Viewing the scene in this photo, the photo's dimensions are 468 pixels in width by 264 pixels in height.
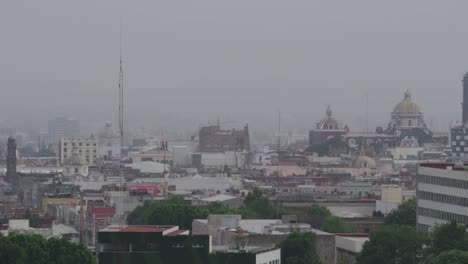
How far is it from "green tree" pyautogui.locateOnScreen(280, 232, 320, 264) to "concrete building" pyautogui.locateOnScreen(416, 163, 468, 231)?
4944mm

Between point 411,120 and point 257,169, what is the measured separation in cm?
4374

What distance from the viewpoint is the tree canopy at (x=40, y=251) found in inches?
1932

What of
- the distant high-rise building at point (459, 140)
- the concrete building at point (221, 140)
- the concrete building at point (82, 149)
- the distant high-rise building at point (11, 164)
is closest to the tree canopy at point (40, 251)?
the distant high-rise building at point (11, 164)

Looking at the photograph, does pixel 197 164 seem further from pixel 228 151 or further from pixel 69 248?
pixel 69 248

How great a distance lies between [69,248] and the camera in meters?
51.2

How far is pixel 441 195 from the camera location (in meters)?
64.4

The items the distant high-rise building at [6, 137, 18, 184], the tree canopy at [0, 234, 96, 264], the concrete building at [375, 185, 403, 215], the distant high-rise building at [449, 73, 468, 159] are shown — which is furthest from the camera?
the distant high-rise building at [449, 73, 468, 159]

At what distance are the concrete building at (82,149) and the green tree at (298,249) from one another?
349 feet

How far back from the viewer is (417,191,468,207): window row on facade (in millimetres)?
62353

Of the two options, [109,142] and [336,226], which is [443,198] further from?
[109,142]

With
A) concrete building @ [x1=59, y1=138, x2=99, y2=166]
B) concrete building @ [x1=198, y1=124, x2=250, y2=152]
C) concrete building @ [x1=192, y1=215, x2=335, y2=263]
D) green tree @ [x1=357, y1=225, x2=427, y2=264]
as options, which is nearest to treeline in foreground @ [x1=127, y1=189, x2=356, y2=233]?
concrete building @ [x1=192, y1=215, x2=335, y2=263]

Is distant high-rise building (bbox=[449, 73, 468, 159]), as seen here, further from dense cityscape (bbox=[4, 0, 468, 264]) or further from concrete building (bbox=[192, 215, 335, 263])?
concrete building (bbox=[192, 215, 335, 263])

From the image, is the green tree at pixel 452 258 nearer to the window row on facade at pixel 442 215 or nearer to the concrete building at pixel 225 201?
the window row on facade at pixel 442 215

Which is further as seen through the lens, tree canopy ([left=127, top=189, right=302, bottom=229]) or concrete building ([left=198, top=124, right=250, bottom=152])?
concrete building ([left=198, top=124, right=250, bottom=152])
